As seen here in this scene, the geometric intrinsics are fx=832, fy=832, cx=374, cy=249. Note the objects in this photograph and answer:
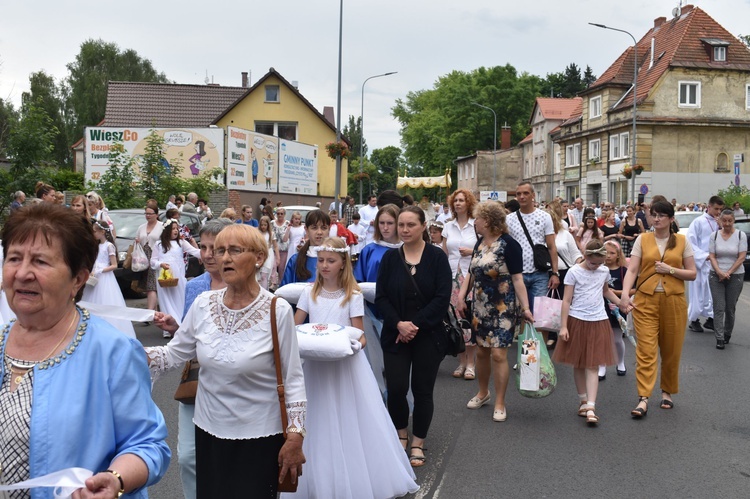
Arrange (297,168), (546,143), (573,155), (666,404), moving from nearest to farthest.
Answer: (666,404) → (297,168) → (573,155) → (546,143)

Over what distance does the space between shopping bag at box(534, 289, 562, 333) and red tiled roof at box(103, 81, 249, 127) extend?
48271 millimetres

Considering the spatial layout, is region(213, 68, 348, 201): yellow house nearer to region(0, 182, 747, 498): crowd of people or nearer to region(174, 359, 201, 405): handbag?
region(0, 182, 747, 498): crowd of people

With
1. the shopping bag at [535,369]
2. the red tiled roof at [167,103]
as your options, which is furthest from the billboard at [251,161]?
the shopping bag at [535,369]

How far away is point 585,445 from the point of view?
264 inches

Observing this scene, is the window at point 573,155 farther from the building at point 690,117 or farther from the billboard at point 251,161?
the billboard at point 251,161

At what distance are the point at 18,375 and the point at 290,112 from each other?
53.1 m

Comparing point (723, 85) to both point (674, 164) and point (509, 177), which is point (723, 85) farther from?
point (509, 177)

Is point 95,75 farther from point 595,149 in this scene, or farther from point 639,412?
point 639,412

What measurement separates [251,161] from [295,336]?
104ft

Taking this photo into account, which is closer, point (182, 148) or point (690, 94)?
point (182, 148)

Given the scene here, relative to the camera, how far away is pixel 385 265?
6.26 meters

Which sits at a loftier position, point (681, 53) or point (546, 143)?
point (681, 53)

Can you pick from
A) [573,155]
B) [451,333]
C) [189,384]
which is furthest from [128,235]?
[573,155]

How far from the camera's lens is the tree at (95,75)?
64.5 meters
